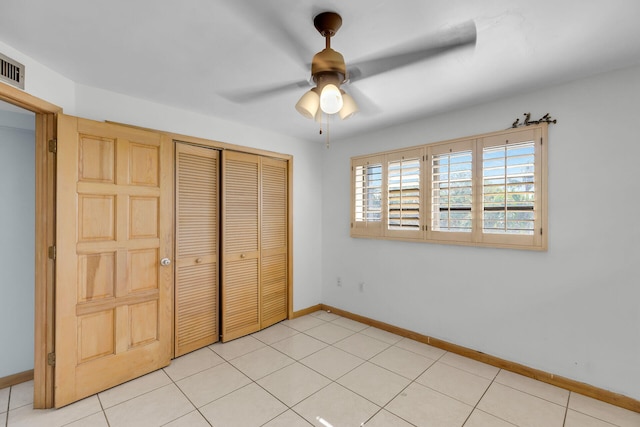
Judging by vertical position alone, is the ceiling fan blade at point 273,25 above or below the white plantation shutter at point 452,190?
above

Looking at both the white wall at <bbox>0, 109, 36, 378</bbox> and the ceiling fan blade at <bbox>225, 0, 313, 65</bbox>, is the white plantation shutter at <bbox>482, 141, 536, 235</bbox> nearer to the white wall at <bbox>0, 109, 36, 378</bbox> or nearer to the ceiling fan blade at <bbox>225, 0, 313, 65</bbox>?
the ceiling fan blade at <bbox>225, 0, 313, 65</bbox>

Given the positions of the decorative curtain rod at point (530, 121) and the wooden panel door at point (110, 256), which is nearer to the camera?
the wooden panel door at point (110, 256)

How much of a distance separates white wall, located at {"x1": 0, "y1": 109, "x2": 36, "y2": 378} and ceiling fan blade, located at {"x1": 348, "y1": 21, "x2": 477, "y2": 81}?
2.81 m

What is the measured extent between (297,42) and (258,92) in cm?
81

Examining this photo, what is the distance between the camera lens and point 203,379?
244 centimetres

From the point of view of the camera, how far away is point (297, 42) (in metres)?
1.72

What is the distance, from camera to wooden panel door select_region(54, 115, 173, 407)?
2.11 m

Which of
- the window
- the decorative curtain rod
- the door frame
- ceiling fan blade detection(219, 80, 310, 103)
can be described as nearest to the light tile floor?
the door frame

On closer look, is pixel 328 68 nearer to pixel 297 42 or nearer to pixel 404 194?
pixel 297 42

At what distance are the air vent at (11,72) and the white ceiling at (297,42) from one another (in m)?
0.11

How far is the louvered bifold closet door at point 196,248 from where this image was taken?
9.32 feet

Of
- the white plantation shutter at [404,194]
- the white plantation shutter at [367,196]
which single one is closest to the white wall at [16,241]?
the white plantation shutter at [367,196]

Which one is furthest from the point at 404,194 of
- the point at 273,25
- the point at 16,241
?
the point at 16,241

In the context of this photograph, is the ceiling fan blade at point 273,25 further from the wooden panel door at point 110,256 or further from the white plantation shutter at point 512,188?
the white plantation shutter at point 512,188
